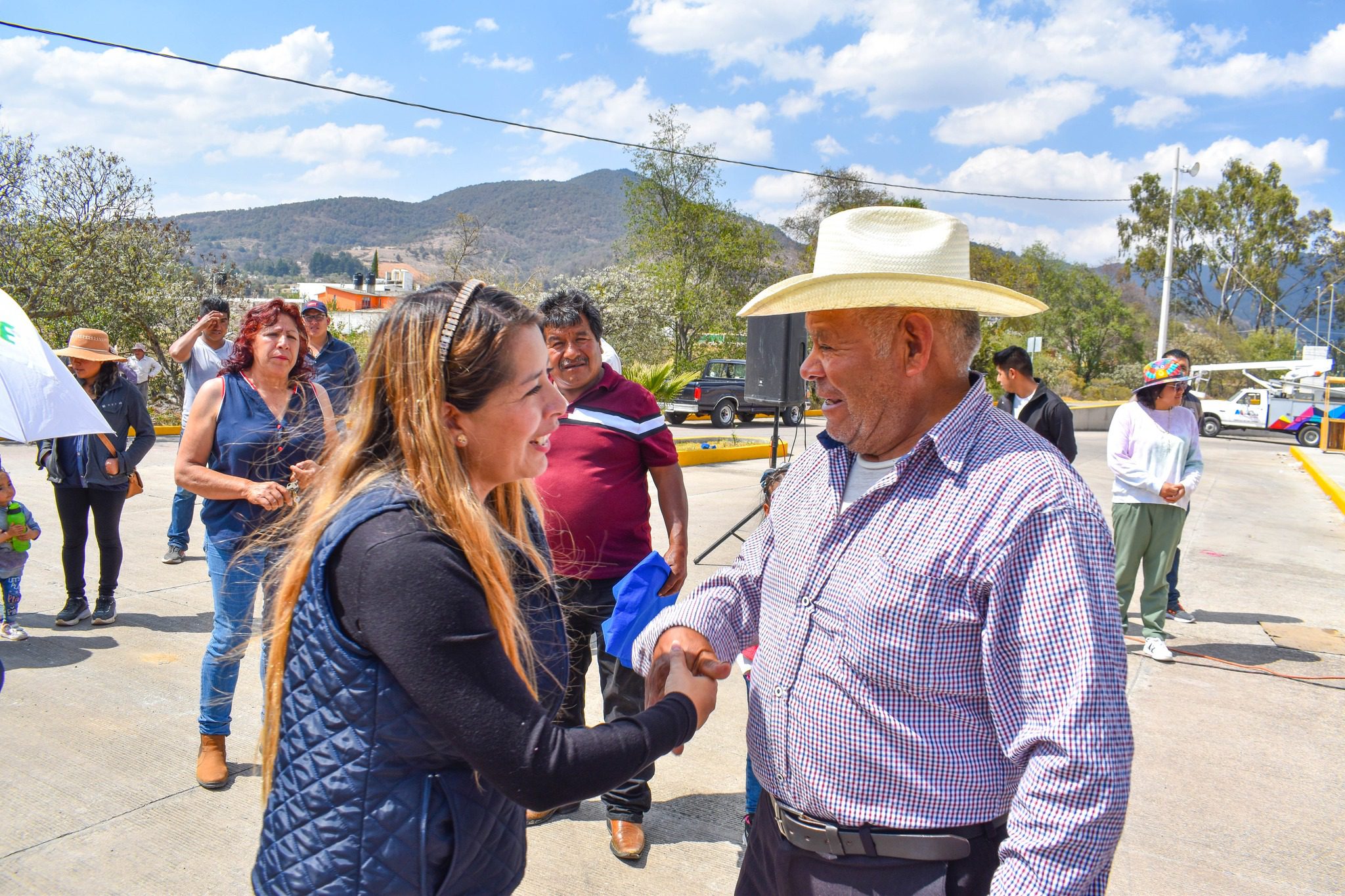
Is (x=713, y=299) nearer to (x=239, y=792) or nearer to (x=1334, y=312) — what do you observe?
(x=239, y=792)

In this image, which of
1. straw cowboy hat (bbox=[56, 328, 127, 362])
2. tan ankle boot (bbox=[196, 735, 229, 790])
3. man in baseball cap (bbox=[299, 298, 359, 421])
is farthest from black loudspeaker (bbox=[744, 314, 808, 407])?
tan ankle boot (bbox=[196, 735, 229, 790])

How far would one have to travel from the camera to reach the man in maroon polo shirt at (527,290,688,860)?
3.60 metres

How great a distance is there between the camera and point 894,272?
180 cm

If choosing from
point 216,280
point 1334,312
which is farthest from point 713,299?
point 1334,312

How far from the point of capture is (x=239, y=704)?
4711 millimetres

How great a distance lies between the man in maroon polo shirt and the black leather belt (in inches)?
73.9

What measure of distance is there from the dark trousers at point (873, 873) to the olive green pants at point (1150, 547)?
4926 mm

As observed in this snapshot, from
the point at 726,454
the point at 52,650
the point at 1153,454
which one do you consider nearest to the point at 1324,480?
the point at 726,454

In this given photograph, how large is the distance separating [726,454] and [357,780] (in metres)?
15.1

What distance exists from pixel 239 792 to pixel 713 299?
1098 inches

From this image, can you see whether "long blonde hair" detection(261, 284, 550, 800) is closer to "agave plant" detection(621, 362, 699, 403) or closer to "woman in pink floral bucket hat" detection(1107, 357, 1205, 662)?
"woman in pink floral bucket hat" detection(1107, 357, 1205, 662)

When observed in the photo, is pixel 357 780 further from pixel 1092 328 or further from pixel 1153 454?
pixel 1092 328

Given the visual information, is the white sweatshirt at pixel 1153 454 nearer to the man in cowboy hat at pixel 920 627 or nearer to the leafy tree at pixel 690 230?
the man in cowboy hat at pixel 920 627

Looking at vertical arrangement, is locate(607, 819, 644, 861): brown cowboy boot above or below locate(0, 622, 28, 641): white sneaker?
below
